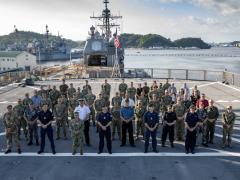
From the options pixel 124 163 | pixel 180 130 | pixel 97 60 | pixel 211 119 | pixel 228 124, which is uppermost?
pixel 97 60

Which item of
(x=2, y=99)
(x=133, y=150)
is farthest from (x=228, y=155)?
(x=2, y=99)

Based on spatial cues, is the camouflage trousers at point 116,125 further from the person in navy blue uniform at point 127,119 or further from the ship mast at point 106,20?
the ship mast at point 106,20

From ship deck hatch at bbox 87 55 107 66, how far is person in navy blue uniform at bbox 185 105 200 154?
32.2 m

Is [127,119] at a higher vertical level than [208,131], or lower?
higher

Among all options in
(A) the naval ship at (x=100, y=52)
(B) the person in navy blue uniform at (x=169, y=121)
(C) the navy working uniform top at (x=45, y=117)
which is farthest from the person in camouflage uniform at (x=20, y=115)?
(A) the naval ship at (x=100, y=52)

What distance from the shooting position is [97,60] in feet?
144

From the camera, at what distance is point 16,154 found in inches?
454

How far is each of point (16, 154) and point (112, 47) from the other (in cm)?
3179

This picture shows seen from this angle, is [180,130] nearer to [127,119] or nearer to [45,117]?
[127,119]

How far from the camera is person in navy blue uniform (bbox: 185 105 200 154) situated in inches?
443

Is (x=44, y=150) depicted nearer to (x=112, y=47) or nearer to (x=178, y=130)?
(x=178, y=130)

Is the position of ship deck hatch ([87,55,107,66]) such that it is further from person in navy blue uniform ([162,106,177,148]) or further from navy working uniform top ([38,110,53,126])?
navy working uniform top ([38,110,53,126])

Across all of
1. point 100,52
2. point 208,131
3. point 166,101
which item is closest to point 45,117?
point 166,101

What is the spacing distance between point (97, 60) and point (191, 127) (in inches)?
1316
